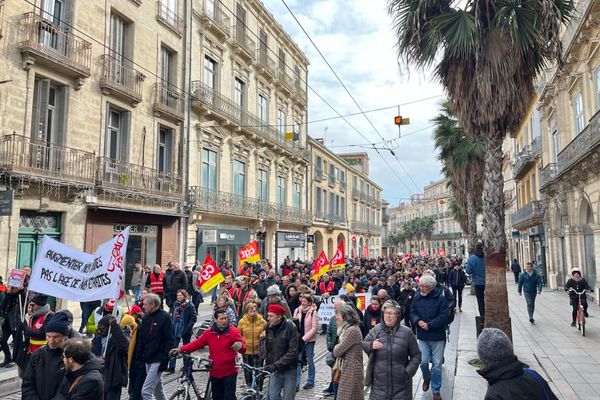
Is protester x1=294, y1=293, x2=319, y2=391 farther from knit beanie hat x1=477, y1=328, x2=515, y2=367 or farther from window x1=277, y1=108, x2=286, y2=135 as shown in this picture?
window x1=277, y1=108, x2=286, y2=135

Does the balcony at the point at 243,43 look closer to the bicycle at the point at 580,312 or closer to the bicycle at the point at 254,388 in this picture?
the bicycle at the point at 580,312

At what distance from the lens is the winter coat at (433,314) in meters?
6.74

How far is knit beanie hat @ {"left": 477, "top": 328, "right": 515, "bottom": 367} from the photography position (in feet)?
10.4

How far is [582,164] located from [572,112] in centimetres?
393

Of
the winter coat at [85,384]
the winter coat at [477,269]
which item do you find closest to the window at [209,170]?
the winter coat at [477,269]

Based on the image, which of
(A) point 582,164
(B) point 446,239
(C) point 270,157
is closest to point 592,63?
(A) point 582,164

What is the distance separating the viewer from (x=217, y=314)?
228 inches

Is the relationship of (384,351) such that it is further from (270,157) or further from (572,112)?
(270,157)

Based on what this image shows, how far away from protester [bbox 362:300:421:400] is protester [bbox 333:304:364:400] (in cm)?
14

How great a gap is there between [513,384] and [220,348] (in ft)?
11.9

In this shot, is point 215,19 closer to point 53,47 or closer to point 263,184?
point 263,184

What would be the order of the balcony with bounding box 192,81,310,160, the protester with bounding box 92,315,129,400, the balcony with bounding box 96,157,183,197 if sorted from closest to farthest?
the protester with bounding box 92,315,129,400 < the balcony with bounding box 96,157,183,197 < the balcony with bounding box 192,81,310,160

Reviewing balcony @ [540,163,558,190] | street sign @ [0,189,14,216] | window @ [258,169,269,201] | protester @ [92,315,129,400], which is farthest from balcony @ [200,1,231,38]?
protester @ [92,315,129,400]

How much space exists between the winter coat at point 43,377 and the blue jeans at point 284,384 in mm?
2577
